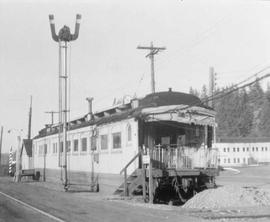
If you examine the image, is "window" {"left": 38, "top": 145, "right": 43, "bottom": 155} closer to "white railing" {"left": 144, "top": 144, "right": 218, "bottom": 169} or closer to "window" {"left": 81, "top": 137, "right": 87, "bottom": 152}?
"window" {"left": 81, "top": 137, "right": 87, "bottom": 152}

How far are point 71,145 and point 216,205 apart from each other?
Result: 1568cm

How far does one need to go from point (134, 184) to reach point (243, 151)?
69.3 metres

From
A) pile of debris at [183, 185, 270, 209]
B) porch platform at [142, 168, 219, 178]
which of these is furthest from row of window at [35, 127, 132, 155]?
pile of debris at [183, 185, 270, 209]

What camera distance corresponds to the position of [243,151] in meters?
87.8

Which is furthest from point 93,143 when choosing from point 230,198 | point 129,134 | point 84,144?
point 230,198

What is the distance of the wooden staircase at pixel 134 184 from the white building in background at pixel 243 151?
62839 millimetres

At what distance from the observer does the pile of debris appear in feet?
58.3

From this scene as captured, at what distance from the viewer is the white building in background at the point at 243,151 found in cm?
8544

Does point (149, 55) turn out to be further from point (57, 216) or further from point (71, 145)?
point (57, 216)

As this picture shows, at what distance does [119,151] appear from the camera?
23734mm

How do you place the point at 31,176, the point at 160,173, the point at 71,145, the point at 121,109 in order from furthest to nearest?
the point at 31,176
the point at 71,145
the point at 121,109
the point at 160,173

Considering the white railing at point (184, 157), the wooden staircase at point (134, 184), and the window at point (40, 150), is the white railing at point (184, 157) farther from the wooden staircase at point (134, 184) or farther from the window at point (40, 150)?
the window at point (40, 150)

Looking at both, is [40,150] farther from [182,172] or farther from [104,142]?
[182,172]

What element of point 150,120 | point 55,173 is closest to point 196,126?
point 150,120
